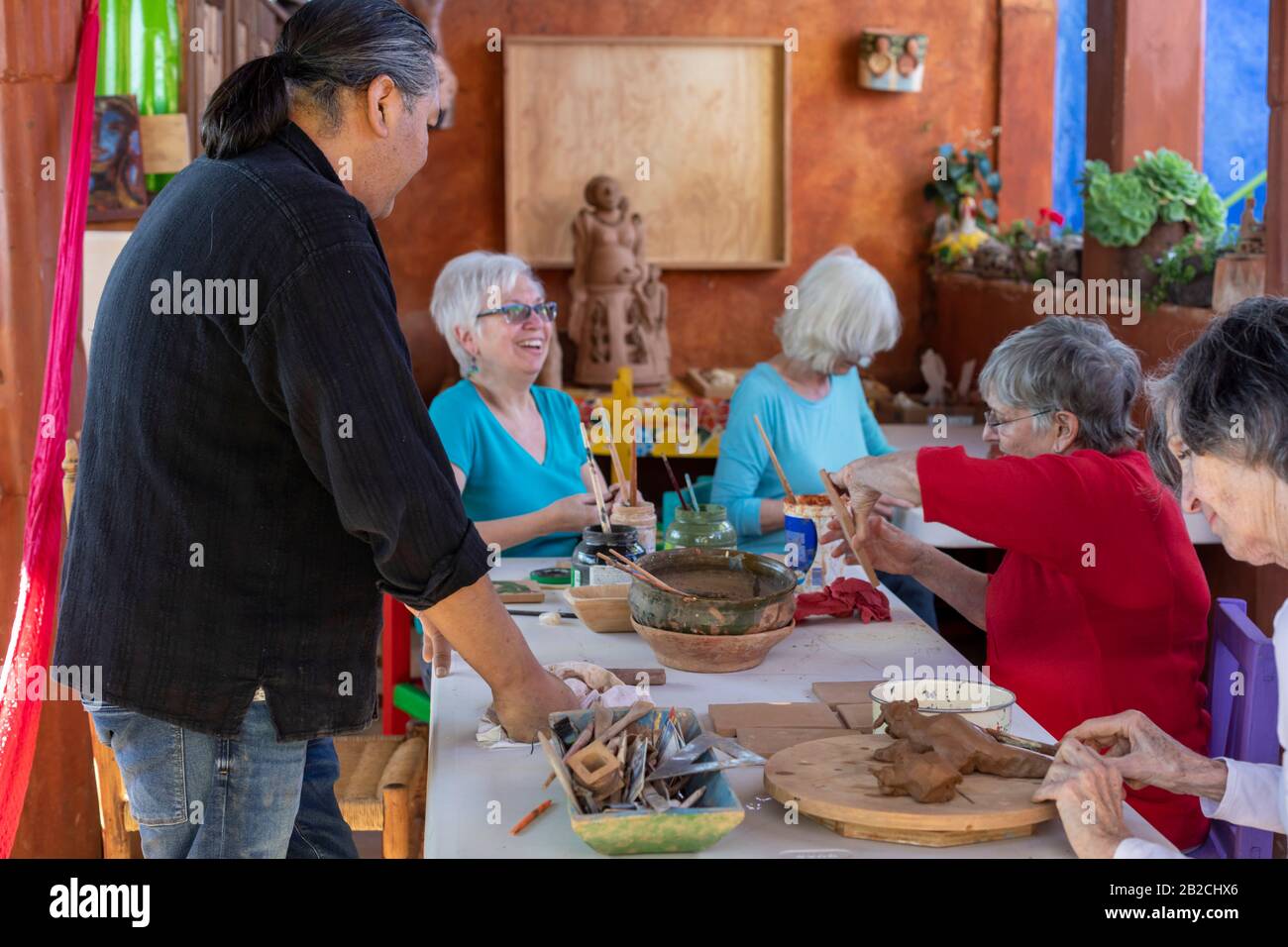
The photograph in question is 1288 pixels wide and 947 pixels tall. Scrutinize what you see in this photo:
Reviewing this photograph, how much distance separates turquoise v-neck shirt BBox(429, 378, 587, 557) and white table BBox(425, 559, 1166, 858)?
1.86 ft

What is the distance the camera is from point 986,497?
2318 mm

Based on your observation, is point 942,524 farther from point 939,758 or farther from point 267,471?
point 267,471

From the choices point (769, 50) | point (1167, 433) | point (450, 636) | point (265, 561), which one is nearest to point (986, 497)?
point (1167, 433)

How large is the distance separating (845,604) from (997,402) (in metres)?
0.50

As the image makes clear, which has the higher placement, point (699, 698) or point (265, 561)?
point (265, 561)

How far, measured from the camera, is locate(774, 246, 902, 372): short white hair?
3.82 meters

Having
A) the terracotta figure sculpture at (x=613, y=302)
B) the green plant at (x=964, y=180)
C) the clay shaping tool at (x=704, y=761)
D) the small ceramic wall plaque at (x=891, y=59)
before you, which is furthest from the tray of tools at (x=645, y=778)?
the small ceramic wall plaque at (x=891, y=59)

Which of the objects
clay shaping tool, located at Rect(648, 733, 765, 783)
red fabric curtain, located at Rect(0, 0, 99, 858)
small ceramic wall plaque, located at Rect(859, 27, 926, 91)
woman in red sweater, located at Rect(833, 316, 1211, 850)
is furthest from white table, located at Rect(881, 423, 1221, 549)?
small ceramic wall plaque, located at Rect(859, 27, 926, 91)

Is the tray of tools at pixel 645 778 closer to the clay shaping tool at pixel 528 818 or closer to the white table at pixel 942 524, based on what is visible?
the clay shaping tool at pixel 528 818

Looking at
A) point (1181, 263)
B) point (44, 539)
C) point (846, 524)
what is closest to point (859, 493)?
point (846, 524)

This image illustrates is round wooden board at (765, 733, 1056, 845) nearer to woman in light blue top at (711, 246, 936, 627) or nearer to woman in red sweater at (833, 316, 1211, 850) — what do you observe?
woman in red sweater at (833, 316, 1211, 850)

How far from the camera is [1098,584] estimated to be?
239cm

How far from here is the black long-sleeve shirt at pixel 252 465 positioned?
5.37ft
